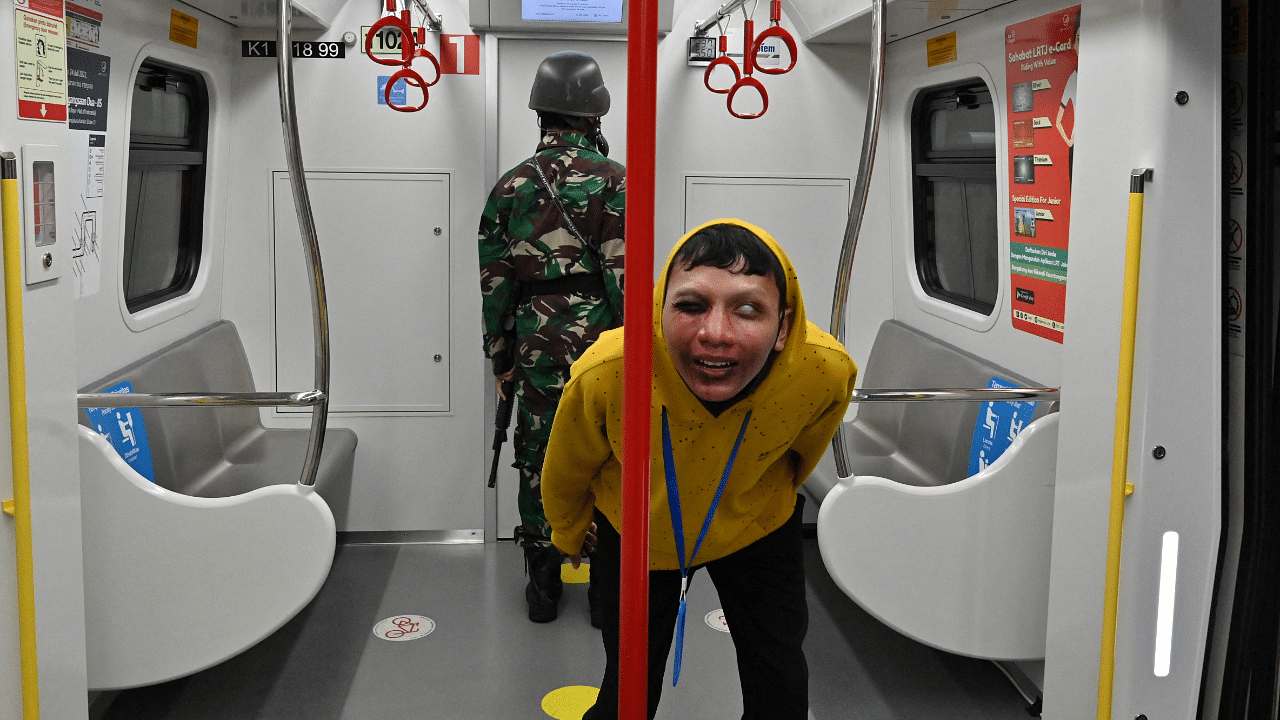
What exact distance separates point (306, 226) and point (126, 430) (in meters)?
1.16

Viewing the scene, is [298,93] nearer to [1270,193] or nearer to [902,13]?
[902,13]

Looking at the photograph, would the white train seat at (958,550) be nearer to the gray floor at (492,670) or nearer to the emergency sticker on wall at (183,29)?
the gray floor at (492,670)

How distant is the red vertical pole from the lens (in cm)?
86

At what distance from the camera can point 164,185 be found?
4.23 m

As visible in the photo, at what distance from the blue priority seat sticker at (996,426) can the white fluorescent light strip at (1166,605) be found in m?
0.87

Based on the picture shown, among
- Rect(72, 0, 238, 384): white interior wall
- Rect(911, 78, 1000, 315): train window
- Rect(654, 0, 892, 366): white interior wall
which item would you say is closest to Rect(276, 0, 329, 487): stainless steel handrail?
Rect(72, 0, 238, 384): white interior wall

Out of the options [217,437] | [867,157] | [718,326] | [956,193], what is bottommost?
[217,437]

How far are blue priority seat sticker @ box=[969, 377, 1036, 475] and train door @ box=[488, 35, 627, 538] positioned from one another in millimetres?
1827

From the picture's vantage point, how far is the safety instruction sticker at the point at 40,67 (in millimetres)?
2281

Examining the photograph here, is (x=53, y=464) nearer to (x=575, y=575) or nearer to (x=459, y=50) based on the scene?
(x=575, y=575)

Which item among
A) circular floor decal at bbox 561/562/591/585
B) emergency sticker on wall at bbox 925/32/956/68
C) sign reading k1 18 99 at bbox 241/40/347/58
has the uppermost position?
sign reading k1 18 99 at bbox 241/40/347/58

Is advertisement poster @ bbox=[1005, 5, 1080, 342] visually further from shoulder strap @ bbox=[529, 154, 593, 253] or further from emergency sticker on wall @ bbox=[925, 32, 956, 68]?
shoulder strap @ bbox=[529, 154, 593, 253]

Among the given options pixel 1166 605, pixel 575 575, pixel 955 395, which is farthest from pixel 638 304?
pixel 575 575

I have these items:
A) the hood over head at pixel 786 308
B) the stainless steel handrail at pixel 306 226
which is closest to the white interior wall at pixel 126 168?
the stainless steel handrail at pixel 306 226
